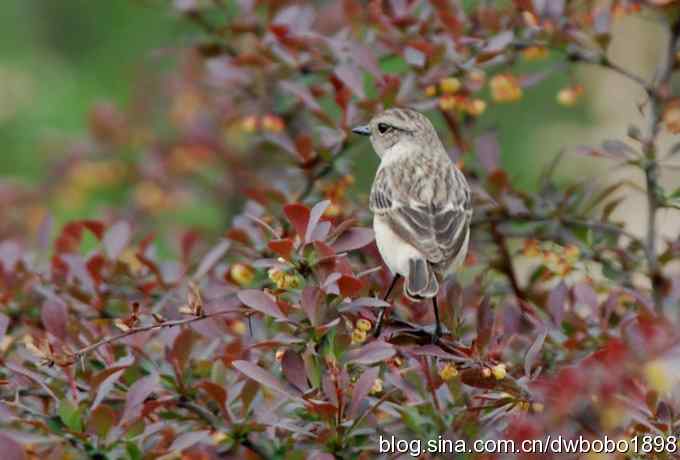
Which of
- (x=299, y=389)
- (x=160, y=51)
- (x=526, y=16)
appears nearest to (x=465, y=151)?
(x=526, y=16)

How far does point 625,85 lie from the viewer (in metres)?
9.32

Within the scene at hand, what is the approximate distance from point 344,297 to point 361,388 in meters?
0.26

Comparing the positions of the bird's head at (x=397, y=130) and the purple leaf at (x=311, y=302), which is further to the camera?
the bird's head at (x=397, y=130)

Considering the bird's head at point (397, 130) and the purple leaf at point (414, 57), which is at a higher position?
the purple leaf at point (414, 57)

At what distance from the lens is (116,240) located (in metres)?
4.21

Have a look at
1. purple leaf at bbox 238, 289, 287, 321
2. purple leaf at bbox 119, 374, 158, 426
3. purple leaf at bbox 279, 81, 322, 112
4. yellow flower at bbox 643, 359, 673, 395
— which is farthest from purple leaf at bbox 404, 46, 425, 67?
yellow flower at bbox 643, 359, 673, 395

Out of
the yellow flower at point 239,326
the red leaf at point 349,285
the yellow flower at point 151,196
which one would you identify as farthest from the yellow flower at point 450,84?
the yellow flower at point 151,196

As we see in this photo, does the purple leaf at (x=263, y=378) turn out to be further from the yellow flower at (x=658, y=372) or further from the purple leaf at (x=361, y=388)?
the yellow flower at (x=658, y=372)

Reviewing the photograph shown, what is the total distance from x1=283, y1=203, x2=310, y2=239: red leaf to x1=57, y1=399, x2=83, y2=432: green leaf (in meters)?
0.73

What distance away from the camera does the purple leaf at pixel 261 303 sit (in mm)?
2912

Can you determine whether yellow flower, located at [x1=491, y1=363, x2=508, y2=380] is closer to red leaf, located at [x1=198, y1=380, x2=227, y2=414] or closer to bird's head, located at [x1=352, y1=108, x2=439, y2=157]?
red leaf, located at [x1=198, y1=380, x2=227, y2=414]

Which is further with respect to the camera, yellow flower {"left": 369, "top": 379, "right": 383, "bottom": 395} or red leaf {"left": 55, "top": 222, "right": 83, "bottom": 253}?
red leaf {"left": 55, "top": 222, "right": 83, "bottom": 253}

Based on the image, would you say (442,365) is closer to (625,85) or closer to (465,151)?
(465,151)

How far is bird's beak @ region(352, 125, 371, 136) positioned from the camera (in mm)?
4215
